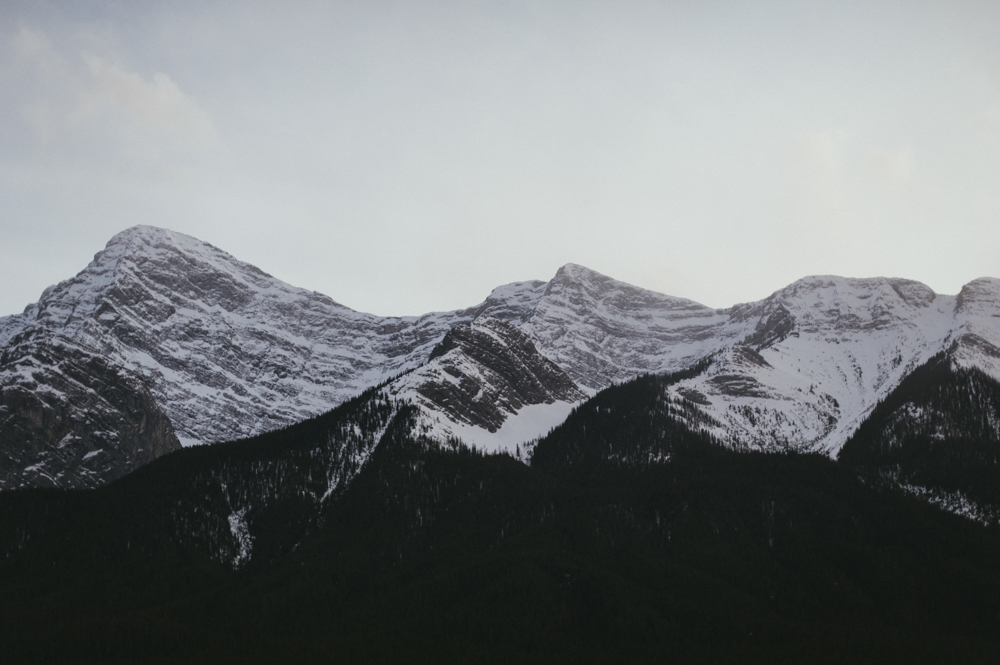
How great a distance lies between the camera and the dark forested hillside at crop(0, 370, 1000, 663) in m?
140

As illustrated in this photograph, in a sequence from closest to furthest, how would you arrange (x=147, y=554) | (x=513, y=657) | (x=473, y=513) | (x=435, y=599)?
(x=513, y=657) → (x=435, y=599) → (x=147, y=554) → (x=473, y=513)

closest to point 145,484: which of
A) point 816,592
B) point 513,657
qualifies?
point 513,657

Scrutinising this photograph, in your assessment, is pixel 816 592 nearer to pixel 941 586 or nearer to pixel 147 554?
pixel 941 586

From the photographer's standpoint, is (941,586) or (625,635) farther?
(941,586)

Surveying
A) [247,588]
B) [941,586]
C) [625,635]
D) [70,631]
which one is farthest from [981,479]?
[70,631]

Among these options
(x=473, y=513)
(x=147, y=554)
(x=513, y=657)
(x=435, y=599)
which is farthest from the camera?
(x=473, y=513)

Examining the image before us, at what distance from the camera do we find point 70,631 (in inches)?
5600

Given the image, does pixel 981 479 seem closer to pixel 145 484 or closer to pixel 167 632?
pixel 167 632

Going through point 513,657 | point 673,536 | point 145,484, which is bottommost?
point 513,657

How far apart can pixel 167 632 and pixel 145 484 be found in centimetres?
5658

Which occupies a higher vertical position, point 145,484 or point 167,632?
point 145,484

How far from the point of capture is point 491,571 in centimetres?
15750

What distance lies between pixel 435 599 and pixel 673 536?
47135 mm

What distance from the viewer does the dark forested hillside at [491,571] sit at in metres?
140
